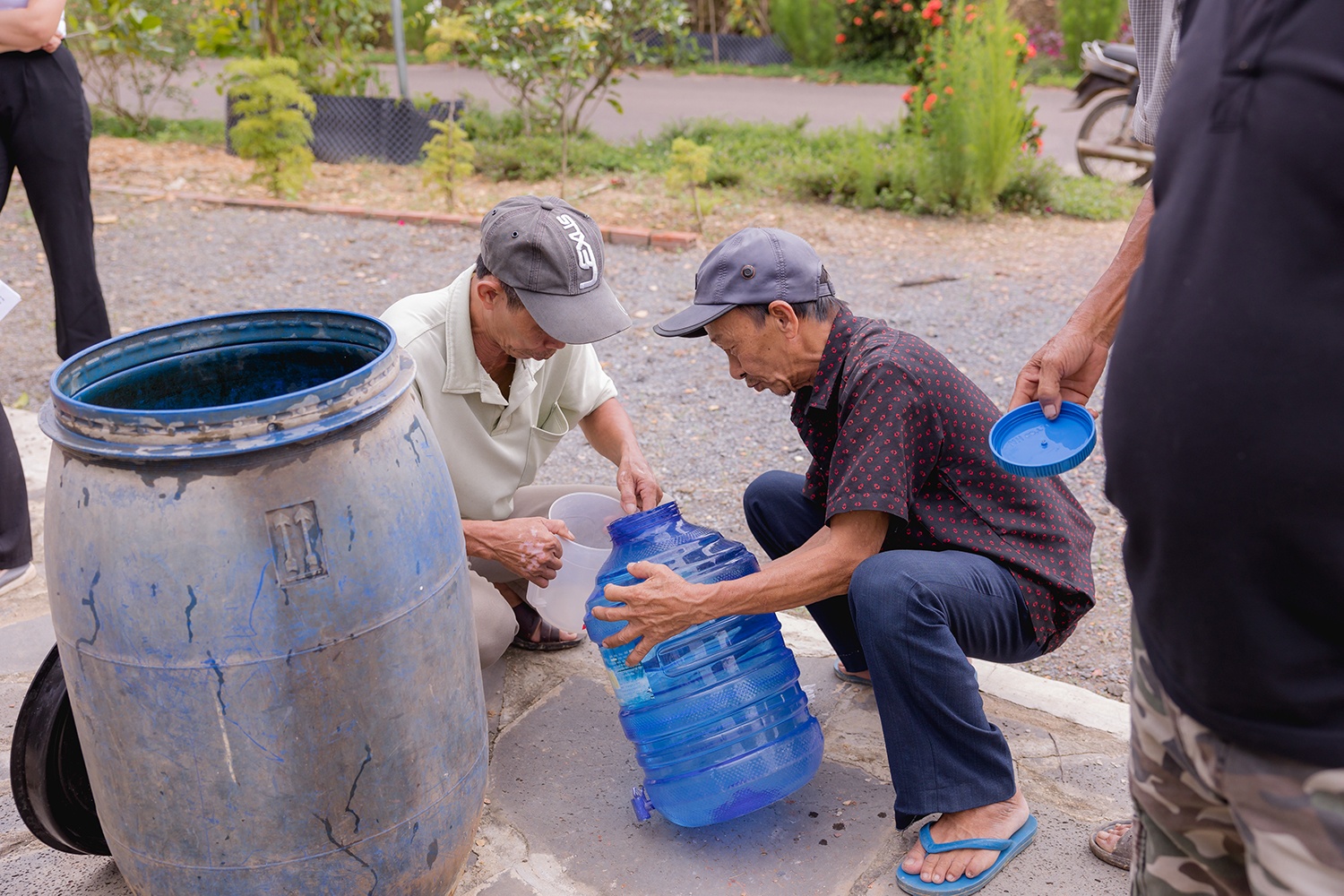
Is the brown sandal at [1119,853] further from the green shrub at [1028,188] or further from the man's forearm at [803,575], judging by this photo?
the green shrub at [1028,188]

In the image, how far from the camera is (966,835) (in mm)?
2244

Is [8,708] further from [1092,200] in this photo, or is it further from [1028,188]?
[1092,200]

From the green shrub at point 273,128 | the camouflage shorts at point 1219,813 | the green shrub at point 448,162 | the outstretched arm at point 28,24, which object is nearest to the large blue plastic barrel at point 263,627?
the camouflage shorts at point 1219,813

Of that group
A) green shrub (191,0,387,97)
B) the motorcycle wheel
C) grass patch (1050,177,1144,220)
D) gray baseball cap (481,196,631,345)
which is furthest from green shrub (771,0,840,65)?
gray baseball cap (481,196,631,345)

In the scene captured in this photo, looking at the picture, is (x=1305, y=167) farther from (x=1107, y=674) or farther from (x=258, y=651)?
(x=1107, y=674)

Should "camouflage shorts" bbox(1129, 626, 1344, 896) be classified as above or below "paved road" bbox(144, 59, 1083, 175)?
below

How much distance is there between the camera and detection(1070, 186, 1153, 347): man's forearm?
2.00 meters

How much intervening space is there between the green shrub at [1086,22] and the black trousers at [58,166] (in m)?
13.1

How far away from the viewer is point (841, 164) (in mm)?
7988

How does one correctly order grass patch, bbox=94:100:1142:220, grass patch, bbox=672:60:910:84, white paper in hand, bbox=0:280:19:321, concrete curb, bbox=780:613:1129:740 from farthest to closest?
grass patch, bbox=672:60:910:84 → grass patch, bbox=94:100:1142:220 → white paper in hand, bbox=0:280:19:321 → concrete curb, bbox=780:613:1129:740

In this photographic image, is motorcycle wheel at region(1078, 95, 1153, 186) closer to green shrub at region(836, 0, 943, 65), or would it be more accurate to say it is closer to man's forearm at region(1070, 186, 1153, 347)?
green shrub at region(836, 0, 943, 65)

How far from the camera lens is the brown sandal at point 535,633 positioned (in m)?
3.12

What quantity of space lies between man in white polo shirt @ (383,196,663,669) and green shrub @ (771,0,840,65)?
13.7m

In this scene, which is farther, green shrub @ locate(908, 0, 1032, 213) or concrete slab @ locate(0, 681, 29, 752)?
green shrub @ locate(908, 0, 1032, 213)
